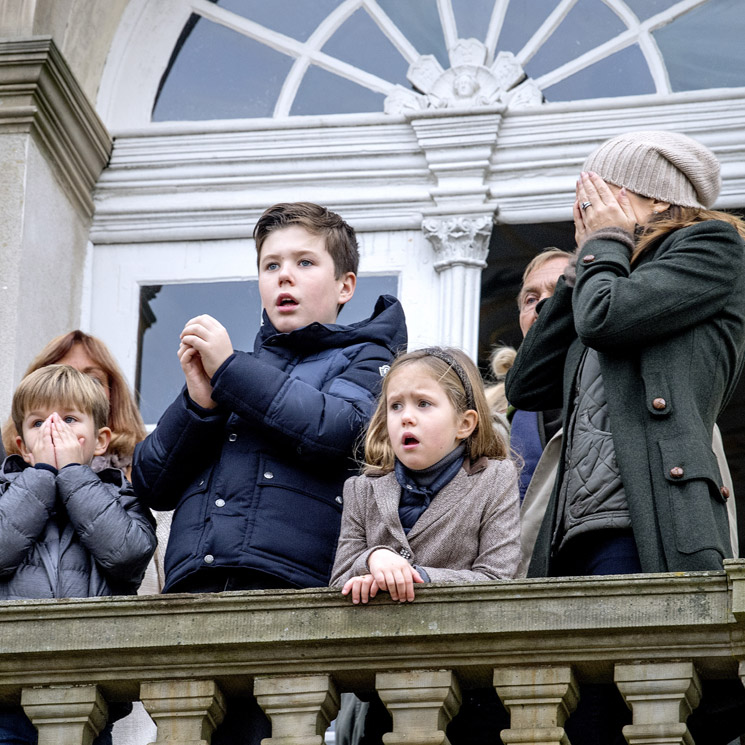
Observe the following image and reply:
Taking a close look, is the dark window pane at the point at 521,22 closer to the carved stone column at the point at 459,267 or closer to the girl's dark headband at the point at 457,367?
the carved stone column at the point at 459,267

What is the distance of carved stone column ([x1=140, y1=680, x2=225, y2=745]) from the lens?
13.6ft

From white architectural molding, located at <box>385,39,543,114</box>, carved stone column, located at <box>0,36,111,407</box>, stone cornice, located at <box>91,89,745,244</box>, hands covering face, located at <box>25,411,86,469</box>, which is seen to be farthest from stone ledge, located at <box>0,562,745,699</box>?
white architectural molding, located at <box>385,39,543,114</box>

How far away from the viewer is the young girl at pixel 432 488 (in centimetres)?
436

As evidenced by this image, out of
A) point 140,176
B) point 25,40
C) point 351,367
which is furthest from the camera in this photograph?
point 140,176

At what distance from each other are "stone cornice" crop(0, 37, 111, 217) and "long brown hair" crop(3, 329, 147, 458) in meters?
1.77

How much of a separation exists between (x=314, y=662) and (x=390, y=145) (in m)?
3.61

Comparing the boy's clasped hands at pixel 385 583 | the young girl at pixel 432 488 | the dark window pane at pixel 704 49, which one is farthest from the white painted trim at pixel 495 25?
the boy's clasped hands at pixel 385 583

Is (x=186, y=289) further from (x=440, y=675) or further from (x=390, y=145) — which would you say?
(x=440, y=675)

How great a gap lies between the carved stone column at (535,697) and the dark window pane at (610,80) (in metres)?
3.78

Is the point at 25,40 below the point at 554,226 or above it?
above

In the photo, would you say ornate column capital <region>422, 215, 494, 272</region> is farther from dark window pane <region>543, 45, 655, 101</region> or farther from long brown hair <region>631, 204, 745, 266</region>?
long brown hair <region>631, 204, 745, 266</region>

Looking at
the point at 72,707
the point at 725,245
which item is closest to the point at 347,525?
the point at 72,707

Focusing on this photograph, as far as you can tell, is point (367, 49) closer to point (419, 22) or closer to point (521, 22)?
point (419, 22)

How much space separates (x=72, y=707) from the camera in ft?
13.8
